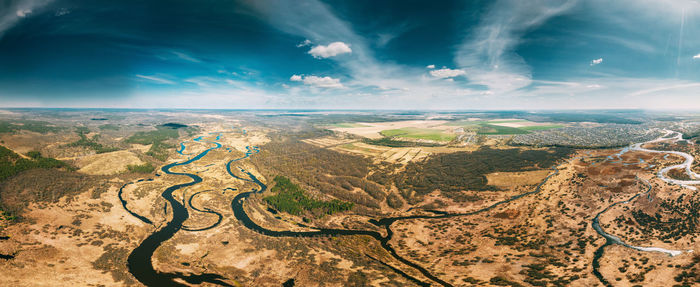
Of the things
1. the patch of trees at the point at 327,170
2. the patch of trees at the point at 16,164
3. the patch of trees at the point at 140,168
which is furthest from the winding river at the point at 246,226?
the patch of trees at the point at 16,164

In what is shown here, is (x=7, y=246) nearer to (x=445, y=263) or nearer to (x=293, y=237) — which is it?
(x=293, y=237)

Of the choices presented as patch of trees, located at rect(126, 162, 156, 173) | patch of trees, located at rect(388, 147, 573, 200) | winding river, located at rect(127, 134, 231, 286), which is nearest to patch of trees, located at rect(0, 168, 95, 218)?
patch of trees, located at rect(126, 162, 156, 173)

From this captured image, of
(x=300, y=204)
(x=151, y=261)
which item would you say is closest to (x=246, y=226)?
(x=300, y=204)

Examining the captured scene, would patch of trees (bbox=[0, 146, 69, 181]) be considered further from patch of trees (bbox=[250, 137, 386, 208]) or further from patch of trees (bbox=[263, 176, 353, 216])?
patch of trees (bbox=[263, 176, 353, 216])

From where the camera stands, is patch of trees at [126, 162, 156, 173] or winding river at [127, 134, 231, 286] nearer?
winding river at [127, 134, 231, 286]

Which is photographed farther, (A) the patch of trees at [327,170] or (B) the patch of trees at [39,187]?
(A) the patch of trees at [327,170]

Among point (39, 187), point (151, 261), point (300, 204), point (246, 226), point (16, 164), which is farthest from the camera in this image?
point (16, 164)

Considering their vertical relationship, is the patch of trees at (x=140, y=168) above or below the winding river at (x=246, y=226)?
above

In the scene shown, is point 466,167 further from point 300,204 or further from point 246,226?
point 246,226

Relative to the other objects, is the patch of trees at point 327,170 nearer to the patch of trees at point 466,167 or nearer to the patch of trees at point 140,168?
the patch of trees at point 466,167
